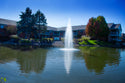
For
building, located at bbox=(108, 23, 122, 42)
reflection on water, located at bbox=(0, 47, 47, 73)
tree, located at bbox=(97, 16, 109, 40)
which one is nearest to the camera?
reflection on water, located at bbox=(0, 47, 47, 73)

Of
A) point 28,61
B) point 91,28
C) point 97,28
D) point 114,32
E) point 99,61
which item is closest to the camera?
point 28,61

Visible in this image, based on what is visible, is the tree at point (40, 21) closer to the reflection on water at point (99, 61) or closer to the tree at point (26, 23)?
the tree at point (26, 23)

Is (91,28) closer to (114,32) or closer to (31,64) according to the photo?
(114,32)

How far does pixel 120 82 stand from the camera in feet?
17.8

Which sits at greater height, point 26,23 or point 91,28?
A: point 26,23

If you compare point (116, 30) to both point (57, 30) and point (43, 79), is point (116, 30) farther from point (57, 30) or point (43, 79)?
point (43, 79)

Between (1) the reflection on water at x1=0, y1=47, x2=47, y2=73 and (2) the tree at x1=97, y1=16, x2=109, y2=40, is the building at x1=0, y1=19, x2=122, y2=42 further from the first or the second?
(1) the reflection on water at x1=0, y1=47, x2=47, y2=73

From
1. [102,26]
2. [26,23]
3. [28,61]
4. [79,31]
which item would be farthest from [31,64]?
[79,31]

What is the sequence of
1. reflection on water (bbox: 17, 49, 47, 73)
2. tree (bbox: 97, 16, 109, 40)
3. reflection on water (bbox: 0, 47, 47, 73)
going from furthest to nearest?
tree (bbox: 97, 16, 109, 40) → reflection on water (bbox: 0, 47, 47, 73) → reflection on water (bbox: 17, 49, 47, 73)

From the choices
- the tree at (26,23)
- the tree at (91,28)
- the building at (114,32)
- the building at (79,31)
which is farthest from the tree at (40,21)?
the building at (114,32)

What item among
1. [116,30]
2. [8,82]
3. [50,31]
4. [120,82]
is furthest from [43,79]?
[50,31]

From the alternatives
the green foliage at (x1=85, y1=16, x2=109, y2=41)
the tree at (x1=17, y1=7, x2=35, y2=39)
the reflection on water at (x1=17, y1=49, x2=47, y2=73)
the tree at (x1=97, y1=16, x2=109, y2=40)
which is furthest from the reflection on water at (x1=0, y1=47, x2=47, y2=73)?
the tree at (x1=97, y1=16, x2=109, y2=40)

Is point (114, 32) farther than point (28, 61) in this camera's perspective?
Yes

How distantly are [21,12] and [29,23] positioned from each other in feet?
14.7
